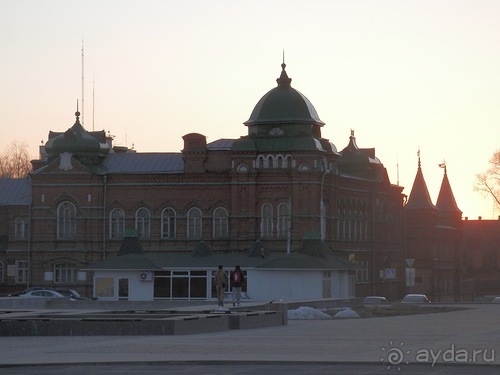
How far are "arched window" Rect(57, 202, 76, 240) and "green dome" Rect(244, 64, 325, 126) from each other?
44.6ft

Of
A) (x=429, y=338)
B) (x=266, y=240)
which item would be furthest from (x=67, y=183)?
(x=429, y=338)

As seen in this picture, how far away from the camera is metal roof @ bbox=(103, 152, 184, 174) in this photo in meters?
98.9

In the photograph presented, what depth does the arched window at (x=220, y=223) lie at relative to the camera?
9600 centimetres

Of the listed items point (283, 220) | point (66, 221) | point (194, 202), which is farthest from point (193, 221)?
point (66, 221)

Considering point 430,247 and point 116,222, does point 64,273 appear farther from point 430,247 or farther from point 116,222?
point 430,247

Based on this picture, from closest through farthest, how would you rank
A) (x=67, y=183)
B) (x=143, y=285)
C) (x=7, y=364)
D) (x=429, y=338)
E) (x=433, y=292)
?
(x=7, y=364) < (x=429, y=338) < (x=143, y=285) < (x=67, y=183) < (x=433, y=292)

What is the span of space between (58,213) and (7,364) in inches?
2666

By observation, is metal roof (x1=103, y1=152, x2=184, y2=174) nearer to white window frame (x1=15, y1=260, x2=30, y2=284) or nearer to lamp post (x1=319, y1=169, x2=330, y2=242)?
white window frame (x1=15, y1=260, x2=30, y2=284)

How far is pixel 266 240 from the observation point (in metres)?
94.6

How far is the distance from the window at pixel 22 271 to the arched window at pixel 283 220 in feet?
59.7

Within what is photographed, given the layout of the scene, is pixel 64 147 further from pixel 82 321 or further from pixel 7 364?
pixel 7 364

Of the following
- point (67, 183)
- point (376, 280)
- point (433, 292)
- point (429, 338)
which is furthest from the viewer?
point (433, 292)

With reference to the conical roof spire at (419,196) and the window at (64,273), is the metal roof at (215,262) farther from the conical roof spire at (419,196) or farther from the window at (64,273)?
the conical roof spire at (419,196)

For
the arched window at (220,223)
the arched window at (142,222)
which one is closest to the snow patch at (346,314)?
the arched window at (220,223)
